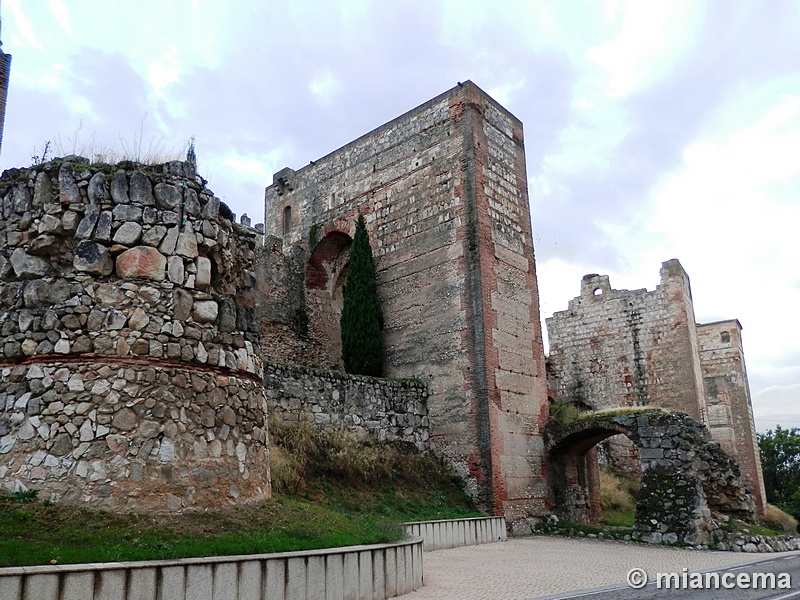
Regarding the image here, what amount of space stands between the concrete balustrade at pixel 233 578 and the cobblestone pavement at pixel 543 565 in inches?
21.1

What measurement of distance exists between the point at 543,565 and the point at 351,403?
17.4ft

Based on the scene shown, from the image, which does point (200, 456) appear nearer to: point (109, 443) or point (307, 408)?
point (109, 443)

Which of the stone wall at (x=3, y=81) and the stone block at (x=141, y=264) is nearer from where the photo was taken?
the stone block at (x=141, y=264)

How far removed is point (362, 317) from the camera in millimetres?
16203

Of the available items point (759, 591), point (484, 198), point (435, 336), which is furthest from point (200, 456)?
point (484, 198)

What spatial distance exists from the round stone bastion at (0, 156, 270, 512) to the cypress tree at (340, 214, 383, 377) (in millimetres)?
9306

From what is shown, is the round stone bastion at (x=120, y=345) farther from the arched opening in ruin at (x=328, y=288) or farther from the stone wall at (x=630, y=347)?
the stone wall at (x=630, y=347)

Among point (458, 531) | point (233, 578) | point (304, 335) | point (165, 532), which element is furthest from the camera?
point (304, 335)

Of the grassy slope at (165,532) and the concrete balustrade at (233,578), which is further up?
the grassy slope at (165,532)

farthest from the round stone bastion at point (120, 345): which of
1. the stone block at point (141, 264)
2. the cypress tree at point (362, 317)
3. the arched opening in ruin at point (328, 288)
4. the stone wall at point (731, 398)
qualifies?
the stone wall at point (731, 398)

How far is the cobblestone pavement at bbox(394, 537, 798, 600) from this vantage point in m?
7.03

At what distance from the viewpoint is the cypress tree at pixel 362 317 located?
15.9 m

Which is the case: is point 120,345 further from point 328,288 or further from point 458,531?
point 328,288

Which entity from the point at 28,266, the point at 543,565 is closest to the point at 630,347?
the point at 543,565
